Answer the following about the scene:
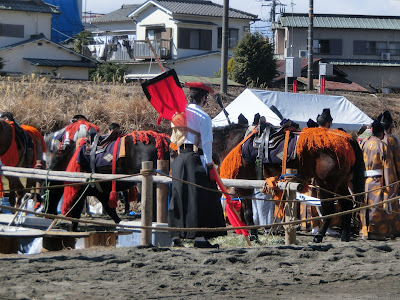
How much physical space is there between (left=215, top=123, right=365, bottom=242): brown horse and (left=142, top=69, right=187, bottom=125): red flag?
8.27ft

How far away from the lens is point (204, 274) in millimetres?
6922

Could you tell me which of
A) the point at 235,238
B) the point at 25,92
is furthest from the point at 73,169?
the point at 25,92

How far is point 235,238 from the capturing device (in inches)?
408

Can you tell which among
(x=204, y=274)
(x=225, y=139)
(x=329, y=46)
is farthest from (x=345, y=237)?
(x=329, y=46)

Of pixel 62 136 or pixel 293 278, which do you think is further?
pixel 62 136

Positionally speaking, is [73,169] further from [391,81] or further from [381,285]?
[391,81]

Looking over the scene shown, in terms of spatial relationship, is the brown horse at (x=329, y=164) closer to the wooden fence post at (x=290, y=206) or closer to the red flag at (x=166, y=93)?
the wooden fence post at (x=290, y=206)

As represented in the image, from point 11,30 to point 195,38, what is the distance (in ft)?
39.4

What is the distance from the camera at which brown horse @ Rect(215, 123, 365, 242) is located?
10.4 m

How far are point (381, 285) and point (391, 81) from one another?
44385 millimetres

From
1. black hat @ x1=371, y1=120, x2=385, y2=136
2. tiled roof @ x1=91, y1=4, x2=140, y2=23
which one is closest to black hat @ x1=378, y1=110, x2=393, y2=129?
black hat @ x1=371, y1=120, x2=385, y2=136

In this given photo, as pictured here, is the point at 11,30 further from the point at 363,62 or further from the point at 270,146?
the point at 270,146

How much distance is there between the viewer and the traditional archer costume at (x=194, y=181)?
846cm

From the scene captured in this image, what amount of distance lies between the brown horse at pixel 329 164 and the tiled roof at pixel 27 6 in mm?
34982
